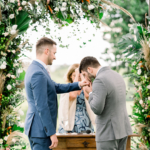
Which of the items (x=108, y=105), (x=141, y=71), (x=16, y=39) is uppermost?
(x=16, y=39)

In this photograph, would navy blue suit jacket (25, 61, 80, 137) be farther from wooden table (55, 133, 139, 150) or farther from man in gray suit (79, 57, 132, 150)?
wooden table (55, 133, 139, 150)

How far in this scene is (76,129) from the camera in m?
3.10

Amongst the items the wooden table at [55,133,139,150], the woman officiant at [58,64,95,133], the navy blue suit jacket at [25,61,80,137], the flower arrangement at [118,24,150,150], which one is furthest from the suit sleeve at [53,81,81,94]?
the flower arrangement at [118,24,150,150]

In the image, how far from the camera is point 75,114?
3115 mm

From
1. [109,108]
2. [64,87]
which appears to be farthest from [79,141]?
[109,108]

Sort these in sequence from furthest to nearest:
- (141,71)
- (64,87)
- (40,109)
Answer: (141,71), (64,87), (40,109)

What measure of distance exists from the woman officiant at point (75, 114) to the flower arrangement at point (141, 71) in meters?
0.68

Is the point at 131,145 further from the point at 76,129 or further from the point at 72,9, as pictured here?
the point at 72,9

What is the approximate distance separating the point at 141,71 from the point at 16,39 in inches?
72.0

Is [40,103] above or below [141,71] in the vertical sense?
below

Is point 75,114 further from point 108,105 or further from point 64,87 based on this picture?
point 108,105

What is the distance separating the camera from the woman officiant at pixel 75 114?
3.09m

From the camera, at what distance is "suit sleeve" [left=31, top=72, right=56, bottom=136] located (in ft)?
6.63

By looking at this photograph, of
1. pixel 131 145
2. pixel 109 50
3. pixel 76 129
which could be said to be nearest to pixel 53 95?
pixel 76 129
